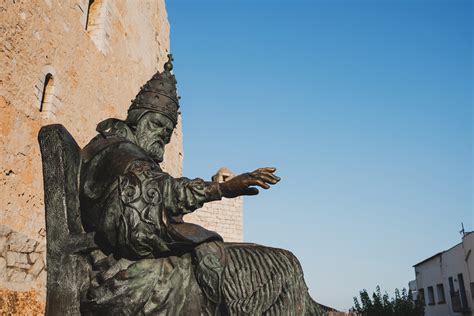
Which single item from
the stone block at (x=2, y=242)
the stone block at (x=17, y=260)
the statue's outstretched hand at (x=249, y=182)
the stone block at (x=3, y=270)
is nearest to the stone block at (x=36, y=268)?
the stone block at (x=17, y=260)

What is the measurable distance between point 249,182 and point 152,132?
0.70 meters

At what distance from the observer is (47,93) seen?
8.60m

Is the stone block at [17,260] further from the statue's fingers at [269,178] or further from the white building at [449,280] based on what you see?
the white building at [449,280]

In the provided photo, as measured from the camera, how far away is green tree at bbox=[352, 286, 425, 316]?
74.7 ft

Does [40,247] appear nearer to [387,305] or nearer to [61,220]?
[61,220]

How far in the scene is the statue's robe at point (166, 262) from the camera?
185cm

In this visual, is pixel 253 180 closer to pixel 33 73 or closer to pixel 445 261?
pixel 33 73

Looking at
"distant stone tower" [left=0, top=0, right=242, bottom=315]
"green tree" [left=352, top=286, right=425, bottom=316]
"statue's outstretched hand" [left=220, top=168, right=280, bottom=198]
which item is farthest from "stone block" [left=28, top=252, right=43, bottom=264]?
"green tree" [left=352, top=286, right=425, bottom=316]

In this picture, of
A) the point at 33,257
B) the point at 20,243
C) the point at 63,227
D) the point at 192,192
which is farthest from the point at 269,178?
the point at 33,257

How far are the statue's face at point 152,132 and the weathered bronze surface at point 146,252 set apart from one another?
164mm

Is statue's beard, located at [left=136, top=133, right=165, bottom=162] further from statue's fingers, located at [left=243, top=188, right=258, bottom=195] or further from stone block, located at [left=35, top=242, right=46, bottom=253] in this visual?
stone block, located at [left=35, top=242, right=46, bottom=253]

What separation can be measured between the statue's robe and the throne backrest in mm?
77

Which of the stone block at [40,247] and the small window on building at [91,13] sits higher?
the small window on building at [91,13]

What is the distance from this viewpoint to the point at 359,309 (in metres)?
23.8
